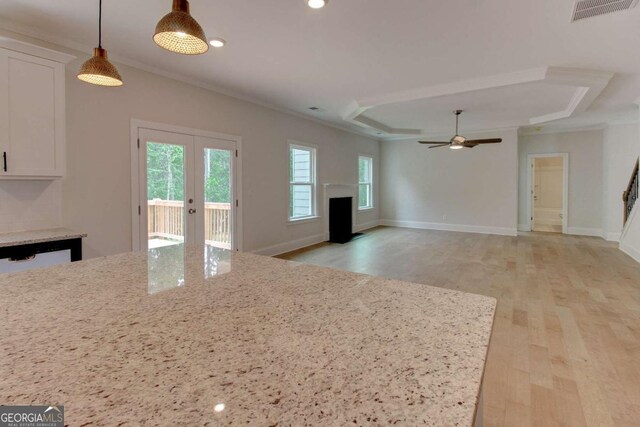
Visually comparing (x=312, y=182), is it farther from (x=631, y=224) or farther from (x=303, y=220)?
(x=631, y=224)

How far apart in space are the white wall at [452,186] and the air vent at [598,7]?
5.40 metres

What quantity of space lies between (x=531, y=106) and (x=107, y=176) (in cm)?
667

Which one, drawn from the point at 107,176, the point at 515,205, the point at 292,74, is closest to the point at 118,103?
the point at 107,176

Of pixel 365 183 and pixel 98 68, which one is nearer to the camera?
pixel 98 68

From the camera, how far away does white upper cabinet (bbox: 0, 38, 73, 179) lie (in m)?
2.54

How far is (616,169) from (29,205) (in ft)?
32.0

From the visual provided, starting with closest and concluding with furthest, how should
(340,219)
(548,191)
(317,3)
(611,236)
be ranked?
(317,3) < (611,236) < (340,219) < (548,191)

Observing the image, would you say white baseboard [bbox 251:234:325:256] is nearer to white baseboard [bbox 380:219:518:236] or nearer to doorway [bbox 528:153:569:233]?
white baseboard [bbox 380:219:518:236]

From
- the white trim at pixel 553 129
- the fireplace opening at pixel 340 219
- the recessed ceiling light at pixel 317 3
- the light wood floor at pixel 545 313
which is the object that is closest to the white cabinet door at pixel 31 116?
the recessed ceiling light at pixel 317 3

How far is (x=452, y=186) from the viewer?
8.64 metres

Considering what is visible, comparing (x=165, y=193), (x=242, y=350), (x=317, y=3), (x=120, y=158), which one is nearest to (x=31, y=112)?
(x=120, y=158)

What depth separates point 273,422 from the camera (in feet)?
1.73

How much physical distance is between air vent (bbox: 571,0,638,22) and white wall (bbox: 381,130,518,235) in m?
5.40

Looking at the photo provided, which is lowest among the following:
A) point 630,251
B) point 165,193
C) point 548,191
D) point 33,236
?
point 630,251
